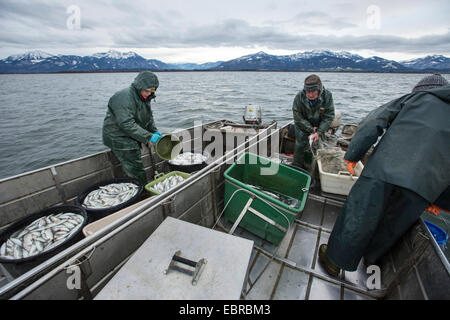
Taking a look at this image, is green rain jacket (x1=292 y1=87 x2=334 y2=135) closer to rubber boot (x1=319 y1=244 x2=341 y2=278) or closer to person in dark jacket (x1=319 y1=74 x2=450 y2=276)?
person in dark jacket (x1=319 y1=74 x2=450 y2=276)

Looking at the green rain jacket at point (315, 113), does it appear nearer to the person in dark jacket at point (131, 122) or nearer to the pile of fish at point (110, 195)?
the person in dark jacket at point (131, 122)

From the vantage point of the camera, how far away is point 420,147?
1.70 meters

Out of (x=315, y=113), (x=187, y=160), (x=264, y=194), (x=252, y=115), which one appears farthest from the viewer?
(x=252, y=115)

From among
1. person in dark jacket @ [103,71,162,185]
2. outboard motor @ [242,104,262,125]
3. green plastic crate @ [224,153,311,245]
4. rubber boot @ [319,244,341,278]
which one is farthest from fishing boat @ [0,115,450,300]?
outboard motor @ [242,104,262,125]

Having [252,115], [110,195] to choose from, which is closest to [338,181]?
[110,195]

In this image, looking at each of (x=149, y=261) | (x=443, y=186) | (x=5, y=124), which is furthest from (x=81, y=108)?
(x=443, y=186)

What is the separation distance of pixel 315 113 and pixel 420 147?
9.40 ft

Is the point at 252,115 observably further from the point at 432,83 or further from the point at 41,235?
the point at 41,235

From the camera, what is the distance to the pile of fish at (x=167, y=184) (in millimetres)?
3379

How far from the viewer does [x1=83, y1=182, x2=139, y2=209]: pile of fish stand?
3.07 m

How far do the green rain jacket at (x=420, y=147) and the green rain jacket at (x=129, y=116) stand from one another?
3313mm

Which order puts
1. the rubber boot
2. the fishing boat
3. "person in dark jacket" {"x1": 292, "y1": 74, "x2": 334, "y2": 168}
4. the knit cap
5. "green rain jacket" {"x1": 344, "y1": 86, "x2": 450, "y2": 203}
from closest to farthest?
the fishing boat < "green rain jacket" {"x1": 344, "y1": 86, "x2": 450, "y2": 203} < the knit cap < the rubber boot < "person in dark jacket" {"x1": 292, "y1": 74, "x2": 334, "y2": 168}

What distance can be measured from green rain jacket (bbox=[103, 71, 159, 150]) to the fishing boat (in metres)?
0.52

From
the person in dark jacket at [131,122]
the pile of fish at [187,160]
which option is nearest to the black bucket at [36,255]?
the person in dark jacket at [131,122]
